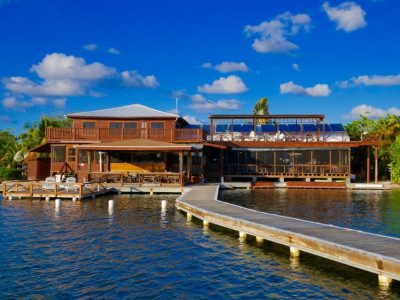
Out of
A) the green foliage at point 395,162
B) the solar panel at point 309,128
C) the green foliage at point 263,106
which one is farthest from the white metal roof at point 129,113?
the green foliage at point 263,106

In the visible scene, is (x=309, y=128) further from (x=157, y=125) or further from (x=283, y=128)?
(x=157, y=125)

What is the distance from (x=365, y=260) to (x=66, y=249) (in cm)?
→ 940

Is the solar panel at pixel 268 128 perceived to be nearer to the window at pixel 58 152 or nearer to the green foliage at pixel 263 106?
the window at pixel 58 152

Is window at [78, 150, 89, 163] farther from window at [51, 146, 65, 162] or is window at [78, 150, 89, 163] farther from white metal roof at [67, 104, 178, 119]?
white metal roof at [67, 104, 178, 119]

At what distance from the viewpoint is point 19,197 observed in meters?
27.8

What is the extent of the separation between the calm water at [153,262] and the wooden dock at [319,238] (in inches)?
18.5

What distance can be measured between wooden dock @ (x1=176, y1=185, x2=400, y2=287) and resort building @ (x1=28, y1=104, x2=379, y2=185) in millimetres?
15941

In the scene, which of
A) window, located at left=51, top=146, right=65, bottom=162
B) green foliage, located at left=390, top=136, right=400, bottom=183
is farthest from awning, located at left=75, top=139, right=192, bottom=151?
green foliage, located at left=390, top=136, right=400, bottom=183

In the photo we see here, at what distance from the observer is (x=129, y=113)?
40.1 meters

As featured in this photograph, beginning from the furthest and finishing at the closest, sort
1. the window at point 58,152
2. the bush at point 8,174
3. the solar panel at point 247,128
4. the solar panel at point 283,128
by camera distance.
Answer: the solar panel at point 247,128, the solar panel at point 283,128, the bush at point 8,174, the window at point 58,152

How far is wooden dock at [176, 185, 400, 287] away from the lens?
34.7 ft

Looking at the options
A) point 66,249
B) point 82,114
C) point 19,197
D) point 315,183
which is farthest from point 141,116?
point 66,249

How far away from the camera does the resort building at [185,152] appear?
3678 centimetres

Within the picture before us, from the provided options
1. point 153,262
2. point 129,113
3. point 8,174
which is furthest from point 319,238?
point 8,174
